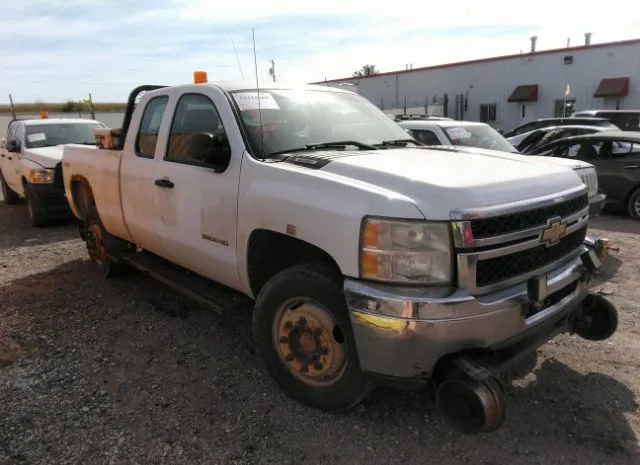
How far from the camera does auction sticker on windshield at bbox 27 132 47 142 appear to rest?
9.62 meters

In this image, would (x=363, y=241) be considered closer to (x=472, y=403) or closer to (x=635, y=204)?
(x=472, y=403)

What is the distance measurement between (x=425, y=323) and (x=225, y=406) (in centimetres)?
151

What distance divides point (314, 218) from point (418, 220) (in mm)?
592

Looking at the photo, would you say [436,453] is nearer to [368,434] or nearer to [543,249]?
[368,434]

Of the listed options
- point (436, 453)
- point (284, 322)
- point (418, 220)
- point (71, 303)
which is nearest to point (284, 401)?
point (284, 322)

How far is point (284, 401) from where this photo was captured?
3.33m

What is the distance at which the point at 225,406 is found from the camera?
10.8ft

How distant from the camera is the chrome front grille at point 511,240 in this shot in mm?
2510

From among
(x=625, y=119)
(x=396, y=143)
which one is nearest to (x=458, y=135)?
(x=396, y=143)

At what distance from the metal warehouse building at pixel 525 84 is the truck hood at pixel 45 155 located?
20200 millimetres

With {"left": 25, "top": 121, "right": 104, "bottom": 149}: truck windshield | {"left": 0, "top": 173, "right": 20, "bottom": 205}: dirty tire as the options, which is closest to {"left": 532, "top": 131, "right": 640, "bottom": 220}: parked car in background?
{"left": 25, "top": 121, "right": 104, "bottom": 149}: truck windshield

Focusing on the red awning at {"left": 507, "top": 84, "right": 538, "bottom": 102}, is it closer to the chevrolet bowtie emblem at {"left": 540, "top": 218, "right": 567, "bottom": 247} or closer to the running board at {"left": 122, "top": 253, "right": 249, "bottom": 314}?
the running board at {"left": 122, "top": 253, "right": 249, "bottom": 314}

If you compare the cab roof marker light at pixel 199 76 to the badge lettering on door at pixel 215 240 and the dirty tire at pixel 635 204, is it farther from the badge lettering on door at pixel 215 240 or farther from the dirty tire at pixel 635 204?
the dirty tire at pixel 635 204

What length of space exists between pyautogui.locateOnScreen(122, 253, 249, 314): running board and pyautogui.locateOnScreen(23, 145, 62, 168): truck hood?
437cm
